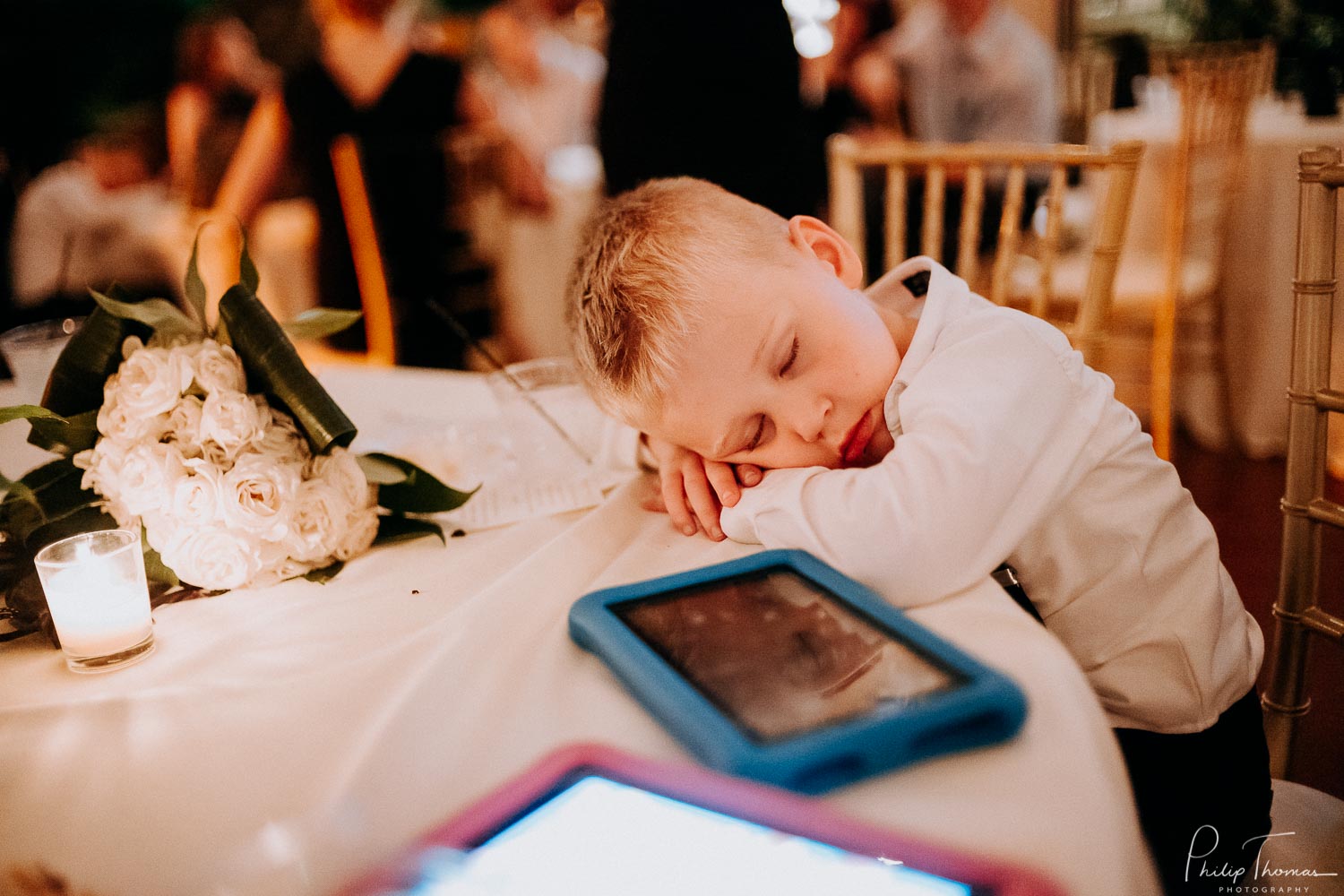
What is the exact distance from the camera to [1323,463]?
937mm

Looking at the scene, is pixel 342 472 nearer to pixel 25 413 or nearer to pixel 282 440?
pixel 282 440

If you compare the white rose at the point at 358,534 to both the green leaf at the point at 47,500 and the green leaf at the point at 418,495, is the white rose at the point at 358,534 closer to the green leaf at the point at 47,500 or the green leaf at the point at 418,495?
the green leaf at the point at 418,495

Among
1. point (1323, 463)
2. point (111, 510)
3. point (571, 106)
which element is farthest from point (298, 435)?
point (571, 106)

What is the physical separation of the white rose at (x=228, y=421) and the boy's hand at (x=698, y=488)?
383mm

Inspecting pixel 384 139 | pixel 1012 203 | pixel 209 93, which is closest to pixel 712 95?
pixel 1012 203

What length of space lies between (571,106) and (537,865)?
523 cm

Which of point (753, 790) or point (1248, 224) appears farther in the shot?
point (1248, 224)

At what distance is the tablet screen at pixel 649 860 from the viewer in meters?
0.39

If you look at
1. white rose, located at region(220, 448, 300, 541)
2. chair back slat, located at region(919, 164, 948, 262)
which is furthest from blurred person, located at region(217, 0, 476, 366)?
white rose, located at region(220, 448, 300, 541)

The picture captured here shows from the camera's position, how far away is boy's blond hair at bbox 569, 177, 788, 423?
89 centimetres

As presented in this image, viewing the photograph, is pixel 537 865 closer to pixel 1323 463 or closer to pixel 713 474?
pixel 713 474

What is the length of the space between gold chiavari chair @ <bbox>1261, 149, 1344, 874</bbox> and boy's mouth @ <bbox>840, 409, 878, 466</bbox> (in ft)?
1.34

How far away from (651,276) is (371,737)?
496 mm

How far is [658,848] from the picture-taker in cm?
43
